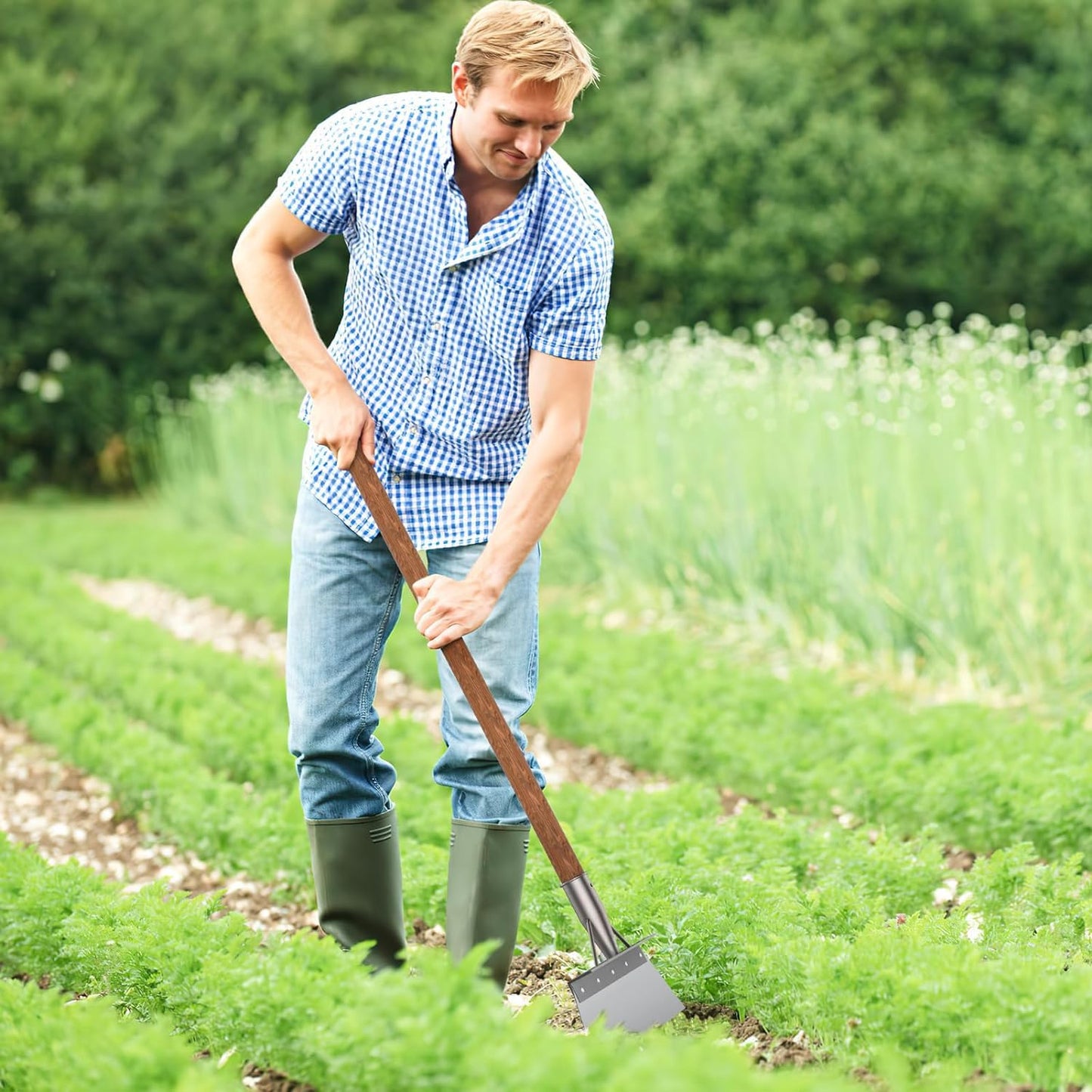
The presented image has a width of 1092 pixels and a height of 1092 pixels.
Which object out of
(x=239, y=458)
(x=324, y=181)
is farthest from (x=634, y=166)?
(x=324, y=181)

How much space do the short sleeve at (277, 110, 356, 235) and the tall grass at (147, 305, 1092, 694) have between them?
3.86 metres

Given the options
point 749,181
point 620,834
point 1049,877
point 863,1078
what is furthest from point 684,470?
point 749,181

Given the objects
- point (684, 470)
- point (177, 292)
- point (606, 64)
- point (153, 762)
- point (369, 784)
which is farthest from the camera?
point (606, 64)

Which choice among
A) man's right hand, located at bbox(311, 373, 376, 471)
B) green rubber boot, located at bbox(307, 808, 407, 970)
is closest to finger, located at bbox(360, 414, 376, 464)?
man's right hand, located at bbox(311, 373, 376, 471)

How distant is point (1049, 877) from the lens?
3467 mm

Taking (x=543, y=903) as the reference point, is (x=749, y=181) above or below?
above

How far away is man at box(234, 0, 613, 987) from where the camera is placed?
3033mm

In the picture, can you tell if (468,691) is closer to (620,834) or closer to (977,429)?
(620,834)

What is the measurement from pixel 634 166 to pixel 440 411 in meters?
15.4

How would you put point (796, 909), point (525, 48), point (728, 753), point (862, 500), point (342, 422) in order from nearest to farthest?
point (525, 48), point (342, 422), point (796, 909), point (728, 753), point (862, 500)

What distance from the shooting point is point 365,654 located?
3209 millimetres

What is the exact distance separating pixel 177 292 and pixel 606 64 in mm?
5857

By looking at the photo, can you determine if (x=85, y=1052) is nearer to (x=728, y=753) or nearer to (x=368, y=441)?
(x=368, y=441)

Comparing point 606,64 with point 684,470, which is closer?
point 684,470
